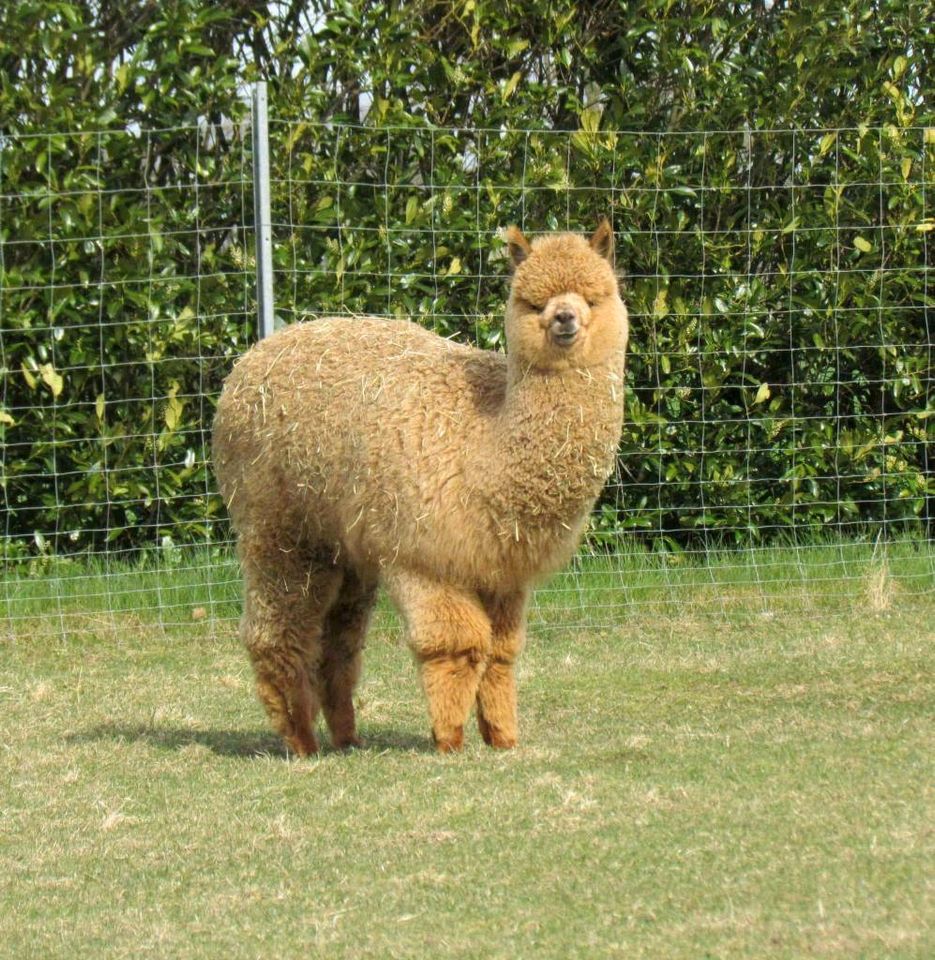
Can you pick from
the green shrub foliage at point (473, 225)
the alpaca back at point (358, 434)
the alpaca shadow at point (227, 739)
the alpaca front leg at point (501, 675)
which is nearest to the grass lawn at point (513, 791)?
the alpaca shadow at point (227, 739)

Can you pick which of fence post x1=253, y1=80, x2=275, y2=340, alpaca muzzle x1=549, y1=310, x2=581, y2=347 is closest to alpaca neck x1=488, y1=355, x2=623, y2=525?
alpaca muzzle x1=549, y1=310, x2=581, y2=347

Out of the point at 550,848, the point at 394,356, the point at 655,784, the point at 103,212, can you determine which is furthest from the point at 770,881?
the point at 103,212

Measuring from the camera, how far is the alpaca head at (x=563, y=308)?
5781mm

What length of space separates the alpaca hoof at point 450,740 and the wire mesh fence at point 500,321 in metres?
2.99

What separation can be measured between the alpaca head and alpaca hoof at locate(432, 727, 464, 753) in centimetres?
139

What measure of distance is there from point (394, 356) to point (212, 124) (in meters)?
3.59

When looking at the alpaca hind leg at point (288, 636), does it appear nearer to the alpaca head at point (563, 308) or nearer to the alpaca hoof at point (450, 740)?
the alpaca hoof at point (450, 740)

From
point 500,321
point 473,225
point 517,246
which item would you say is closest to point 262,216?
point 473,225

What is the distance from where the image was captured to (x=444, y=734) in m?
6.08

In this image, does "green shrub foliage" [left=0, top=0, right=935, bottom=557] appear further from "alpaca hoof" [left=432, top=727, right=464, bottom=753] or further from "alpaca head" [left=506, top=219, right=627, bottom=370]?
"alpaca hoof" [left=432, top=727, right=464, bottom=753]

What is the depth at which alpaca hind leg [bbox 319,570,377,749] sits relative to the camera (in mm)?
6672

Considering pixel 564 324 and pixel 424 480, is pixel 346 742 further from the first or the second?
pixel 564 324

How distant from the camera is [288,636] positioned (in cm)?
648

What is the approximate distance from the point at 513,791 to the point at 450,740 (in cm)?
69
